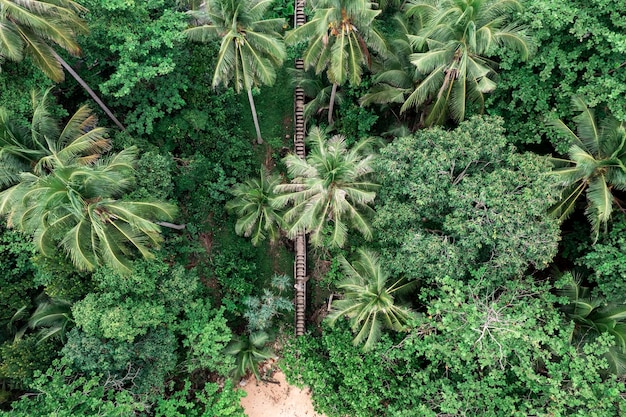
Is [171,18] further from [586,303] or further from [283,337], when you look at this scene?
[586,303]

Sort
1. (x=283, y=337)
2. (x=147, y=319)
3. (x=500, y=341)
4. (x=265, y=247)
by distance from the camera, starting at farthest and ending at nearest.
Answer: (x=265, y=247), (x=283, y=337), (x=147, y=319), (x=500, y=341)

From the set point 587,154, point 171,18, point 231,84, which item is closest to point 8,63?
point 171,18

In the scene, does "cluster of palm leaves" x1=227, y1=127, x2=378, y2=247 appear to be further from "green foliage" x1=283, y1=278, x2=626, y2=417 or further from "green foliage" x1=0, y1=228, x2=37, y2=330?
"green foliage" x1=0, y1=228, x2=37, y2=330

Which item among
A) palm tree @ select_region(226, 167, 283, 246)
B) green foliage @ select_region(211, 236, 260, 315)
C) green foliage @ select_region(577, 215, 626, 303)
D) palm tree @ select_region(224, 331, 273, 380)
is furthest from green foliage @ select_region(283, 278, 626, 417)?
palm tree @ select_region(226, 167, 283, 246)

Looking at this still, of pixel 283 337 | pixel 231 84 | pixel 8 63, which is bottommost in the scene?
pixel 283 337

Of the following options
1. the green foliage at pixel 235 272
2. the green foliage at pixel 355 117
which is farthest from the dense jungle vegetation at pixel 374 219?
the green foliage at pixel 355 117

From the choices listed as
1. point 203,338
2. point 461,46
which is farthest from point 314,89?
point 203,338
